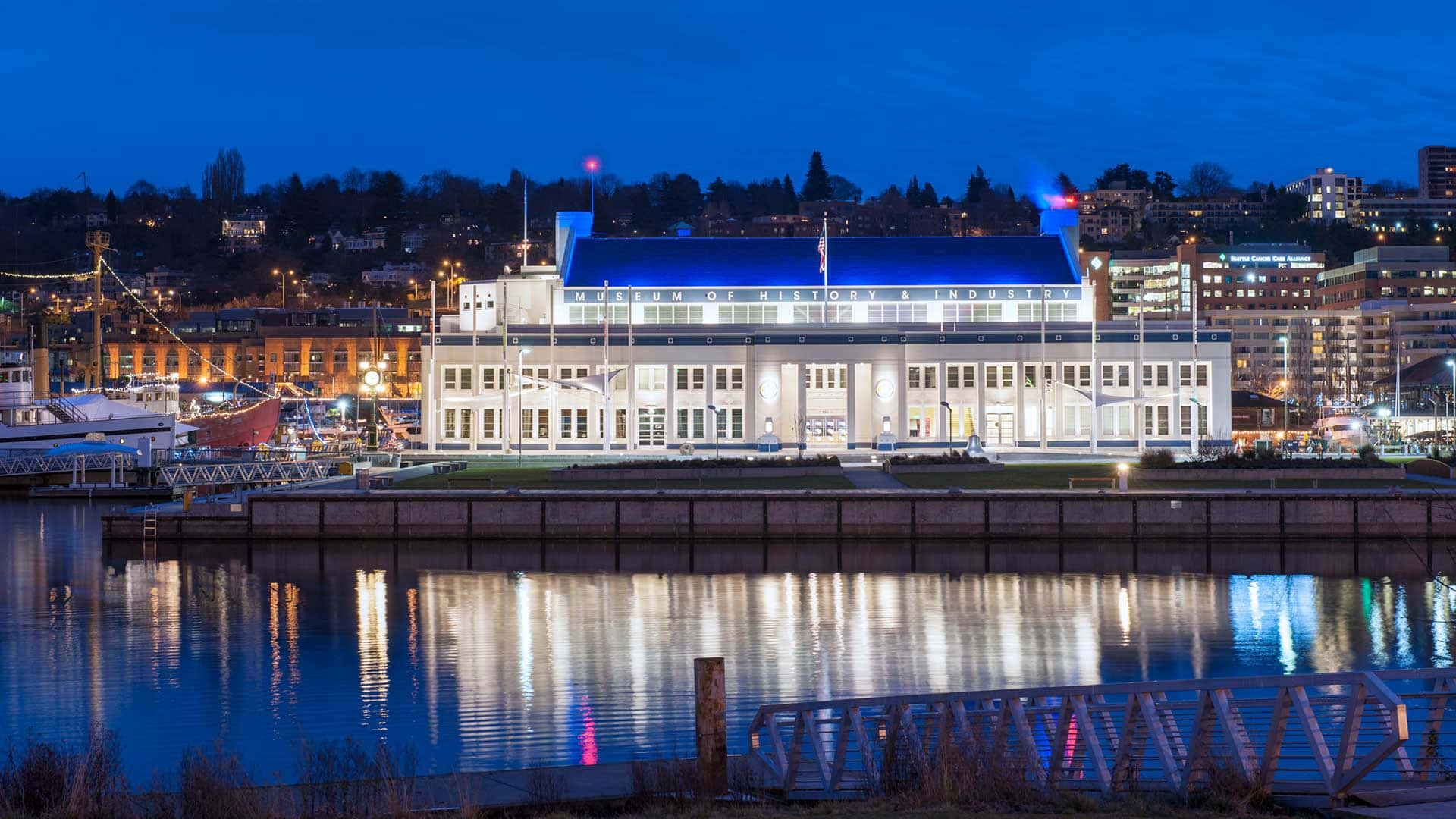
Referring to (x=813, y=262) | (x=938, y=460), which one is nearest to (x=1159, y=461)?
(x=938, y=460)

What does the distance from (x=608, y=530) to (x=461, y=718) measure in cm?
3161

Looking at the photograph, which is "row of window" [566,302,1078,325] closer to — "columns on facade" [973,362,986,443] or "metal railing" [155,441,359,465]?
"columns on facade" [973,362,986,443]

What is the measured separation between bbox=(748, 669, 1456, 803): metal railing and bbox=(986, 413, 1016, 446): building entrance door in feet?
237

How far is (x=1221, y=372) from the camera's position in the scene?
9775 cm

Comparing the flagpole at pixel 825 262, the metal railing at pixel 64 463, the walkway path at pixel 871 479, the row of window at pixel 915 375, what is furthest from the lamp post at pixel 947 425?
the metal railing at pixel 64 463

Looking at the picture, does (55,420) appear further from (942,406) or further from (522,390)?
(942,406)

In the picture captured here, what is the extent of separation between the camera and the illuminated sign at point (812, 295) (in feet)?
348

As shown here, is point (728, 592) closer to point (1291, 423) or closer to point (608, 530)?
point (608, 530)

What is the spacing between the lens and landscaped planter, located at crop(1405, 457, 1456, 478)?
73062mm

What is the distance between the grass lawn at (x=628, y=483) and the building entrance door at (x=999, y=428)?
23656 millimetres

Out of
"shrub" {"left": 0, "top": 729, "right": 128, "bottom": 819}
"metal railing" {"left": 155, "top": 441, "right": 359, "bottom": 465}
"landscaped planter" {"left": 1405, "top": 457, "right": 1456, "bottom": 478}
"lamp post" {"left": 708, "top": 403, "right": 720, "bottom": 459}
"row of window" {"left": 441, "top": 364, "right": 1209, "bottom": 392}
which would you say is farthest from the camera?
"metal railing" {"left": 155, "top": 441, "right": 359, "bottom": 465}

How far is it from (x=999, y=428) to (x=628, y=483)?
32.6 meters

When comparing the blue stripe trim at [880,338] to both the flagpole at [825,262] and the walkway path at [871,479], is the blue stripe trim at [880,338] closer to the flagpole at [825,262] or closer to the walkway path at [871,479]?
the flagpole at [825,262]

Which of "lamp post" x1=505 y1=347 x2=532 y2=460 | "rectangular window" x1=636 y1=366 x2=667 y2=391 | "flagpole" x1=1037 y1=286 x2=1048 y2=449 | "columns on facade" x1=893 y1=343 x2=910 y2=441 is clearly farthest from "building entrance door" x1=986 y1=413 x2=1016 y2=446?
"lamp post" x1=505 y1=347 x2=532 y2=460
